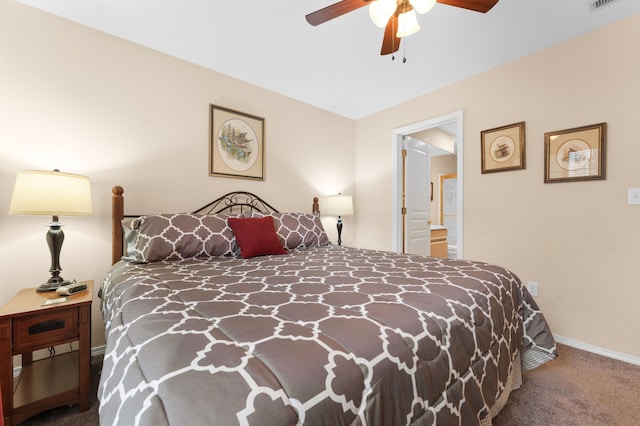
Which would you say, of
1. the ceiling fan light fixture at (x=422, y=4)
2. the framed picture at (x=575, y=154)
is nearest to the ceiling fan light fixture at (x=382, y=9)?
the ceiling fan light fixture at (x=422, y=4)

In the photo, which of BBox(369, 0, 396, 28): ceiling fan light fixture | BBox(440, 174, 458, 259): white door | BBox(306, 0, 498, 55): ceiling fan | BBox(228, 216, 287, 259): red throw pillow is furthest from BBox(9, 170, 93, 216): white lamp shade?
BBox(440, 174, 458, 259): white door

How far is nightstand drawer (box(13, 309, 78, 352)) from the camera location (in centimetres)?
133

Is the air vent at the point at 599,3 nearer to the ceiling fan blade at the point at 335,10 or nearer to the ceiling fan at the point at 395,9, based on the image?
the ceiling fan at the point at 395,9

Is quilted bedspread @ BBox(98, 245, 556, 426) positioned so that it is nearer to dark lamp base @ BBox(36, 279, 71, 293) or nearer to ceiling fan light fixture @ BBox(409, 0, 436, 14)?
dark lamp base @ BBox(36, 279, 71, 293)

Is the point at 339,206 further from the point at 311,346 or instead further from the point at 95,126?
the point at 311,346

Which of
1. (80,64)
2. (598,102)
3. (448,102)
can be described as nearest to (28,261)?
(80,64)

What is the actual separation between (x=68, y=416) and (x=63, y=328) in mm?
462

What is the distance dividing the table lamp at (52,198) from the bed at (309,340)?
15.0 inches

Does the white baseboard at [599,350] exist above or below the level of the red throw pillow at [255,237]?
below

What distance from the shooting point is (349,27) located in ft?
6.95

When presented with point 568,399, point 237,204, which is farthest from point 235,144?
point 568,399

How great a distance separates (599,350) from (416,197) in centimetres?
226

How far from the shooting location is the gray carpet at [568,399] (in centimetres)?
141

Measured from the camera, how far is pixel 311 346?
69cm
